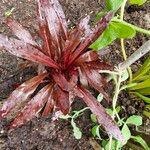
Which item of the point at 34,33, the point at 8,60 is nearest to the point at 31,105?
the point at 8,60

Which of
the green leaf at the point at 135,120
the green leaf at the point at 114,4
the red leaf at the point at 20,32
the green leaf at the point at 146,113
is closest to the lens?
the green leaf at the point at 114,4

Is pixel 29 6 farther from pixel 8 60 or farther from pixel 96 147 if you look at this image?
pixel 96 147

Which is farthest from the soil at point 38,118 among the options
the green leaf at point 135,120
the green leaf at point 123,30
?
the green leaf at point 123,30

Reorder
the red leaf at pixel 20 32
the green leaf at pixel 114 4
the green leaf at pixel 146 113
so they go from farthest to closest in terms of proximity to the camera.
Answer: the green leaf at pixel 146 113
the red leaf at pixel 20 32
the green leaf at pixel 114 4

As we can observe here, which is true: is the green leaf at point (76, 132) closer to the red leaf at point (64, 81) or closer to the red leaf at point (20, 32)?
the red leaf at point (64, 81)

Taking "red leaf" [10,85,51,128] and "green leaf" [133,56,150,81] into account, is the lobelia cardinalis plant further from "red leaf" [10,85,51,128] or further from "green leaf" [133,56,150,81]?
"green leaf" [133,56,150,81]

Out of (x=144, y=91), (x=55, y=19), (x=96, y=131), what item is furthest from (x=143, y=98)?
(x=55, y=19)

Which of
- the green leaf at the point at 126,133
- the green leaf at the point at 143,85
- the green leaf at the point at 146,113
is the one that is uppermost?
the green leaf at the point at 143,85
